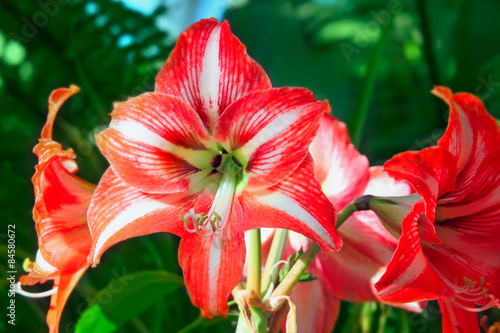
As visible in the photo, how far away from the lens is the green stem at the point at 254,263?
1.30ft

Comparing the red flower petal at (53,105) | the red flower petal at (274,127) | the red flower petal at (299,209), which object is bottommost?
the red flower petal at (299,209)

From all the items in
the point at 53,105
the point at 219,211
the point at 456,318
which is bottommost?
the point at 456,318

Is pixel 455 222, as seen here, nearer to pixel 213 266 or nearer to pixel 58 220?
pixel 213 266

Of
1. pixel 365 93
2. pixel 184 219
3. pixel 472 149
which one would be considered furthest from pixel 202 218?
pixel 365 93

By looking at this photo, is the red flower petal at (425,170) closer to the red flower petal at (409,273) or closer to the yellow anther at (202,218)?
the red flower petal at (409,273)

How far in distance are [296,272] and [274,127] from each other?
0.41 feet

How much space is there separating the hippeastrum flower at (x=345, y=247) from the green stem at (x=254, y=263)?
0.25ft

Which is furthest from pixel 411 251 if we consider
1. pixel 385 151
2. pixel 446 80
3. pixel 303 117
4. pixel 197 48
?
pixel 446 80

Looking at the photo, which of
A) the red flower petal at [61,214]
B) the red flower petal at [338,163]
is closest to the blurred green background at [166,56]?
the red flower petal at [61,214]

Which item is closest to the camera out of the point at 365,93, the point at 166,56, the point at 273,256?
the point at 273,256

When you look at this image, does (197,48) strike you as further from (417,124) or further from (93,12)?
(417,124)

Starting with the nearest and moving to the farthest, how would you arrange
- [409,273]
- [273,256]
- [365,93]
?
[409,273]
[273,256]
[365,93]

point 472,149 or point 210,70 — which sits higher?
point 210,70

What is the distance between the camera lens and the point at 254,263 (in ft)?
1.31
